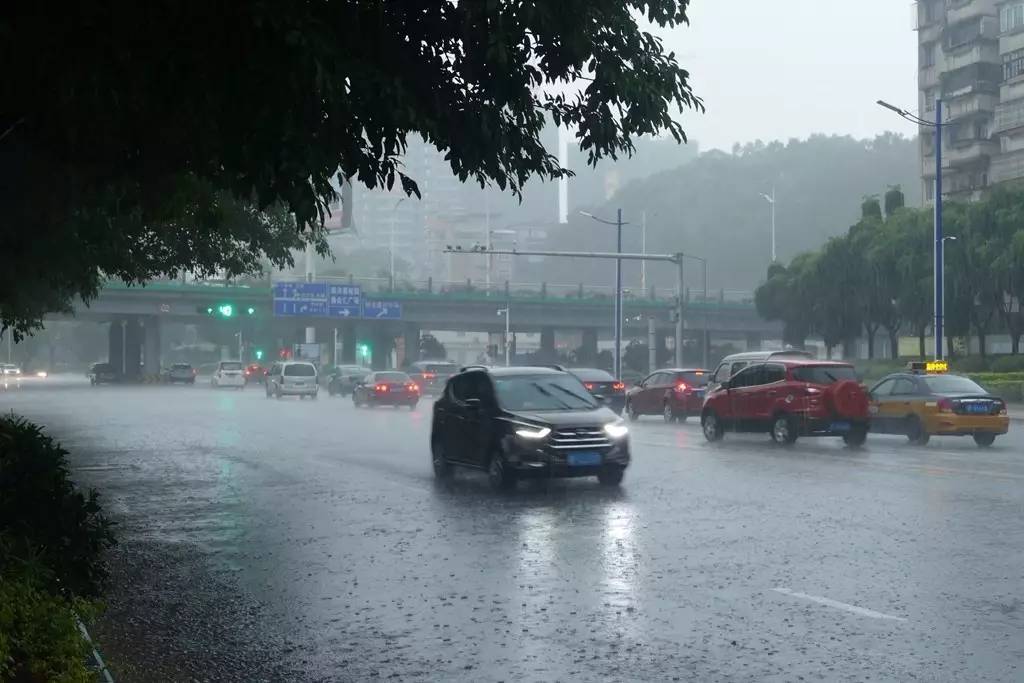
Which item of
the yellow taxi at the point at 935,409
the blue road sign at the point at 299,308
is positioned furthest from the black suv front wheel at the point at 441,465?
the blue road sign at the point at 299,308

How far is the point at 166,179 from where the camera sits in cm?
972

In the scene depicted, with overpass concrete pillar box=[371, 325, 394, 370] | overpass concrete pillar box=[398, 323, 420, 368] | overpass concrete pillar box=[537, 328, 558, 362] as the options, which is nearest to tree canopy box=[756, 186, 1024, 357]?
overpass concrete pillar box=[537, 328, 558, 362]

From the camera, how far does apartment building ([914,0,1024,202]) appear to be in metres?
85.2

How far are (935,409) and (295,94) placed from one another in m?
21.9

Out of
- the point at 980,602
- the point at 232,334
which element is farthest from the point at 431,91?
the point at 232,334

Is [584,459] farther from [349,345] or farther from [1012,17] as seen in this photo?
[349,345]

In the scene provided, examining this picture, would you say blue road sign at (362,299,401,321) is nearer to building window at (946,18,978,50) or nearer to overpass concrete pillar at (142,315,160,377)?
overpass concrete pillar at (142,315,160,377)

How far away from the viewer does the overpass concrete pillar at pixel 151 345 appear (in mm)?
96000

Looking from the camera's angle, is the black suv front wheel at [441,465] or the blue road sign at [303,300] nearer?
the black suv front wheel at [441,465]

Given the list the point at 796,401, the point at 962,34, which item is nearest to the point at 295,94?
the point at 796,401

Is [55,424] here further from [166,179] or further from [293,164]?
[293,164]

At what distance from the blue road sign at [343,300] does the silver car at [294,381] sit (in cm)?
1984

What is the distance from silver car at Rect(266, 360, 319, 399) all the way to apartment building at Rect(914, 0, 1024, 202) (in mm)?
44999

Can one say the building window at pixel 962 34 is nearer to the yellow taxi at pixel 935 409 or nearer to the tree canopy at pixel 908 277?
the tree canopy at pixel 908 277
